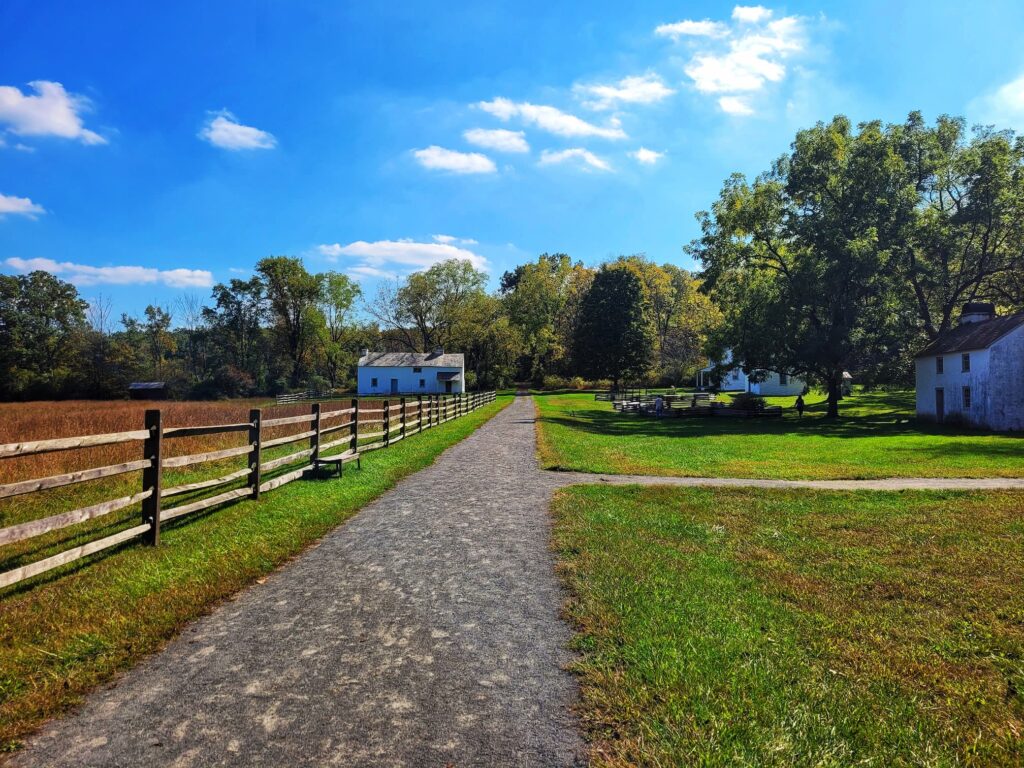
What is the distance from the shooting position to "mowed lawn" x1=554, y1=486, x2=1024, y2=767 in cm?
296

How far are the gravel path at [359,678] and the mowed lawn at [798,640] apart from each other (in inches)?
15.8

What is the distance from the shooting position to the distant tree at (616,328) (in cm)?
6247

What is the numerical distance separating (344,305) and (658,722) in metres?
79.0

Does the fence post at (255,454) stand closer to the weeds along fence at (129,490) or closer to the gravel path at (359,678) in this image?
the weeds along fence at (129,490)

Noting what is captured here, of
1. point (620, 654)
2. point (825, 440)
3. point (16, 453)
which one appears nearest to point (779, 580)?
point (620, 654)

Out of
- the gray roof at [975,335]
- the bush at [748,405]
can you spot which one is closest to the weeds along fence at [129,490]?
the bush at [748,405]

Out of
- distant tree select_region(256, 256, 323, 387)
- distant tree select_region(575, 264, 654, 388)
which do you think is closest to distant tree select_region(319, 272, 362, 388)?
distant tree select_region(256, 256, 323, 387)

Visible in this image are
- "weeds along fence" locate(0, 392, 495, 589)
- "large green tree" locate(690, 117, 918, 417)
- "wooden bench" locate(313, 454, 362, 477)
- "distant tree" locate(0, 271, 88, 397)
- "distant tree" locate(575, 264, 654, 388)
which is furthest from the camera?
"distant tree" locate(575, 264, 654, 388)

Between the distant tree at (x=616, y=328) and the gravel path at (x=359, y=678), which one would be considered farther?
the distant tree at (x=616, y=328)

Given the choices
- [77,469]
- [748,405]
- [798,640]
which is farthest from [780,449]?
[77,469]

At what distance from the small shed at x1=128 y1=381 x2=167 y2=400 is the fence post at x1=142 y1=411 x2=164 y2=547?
61986 millimetres

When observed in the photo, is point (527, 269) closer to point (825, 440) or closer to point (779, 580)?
point (825, 440)

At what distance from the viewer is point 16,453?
5.05 m

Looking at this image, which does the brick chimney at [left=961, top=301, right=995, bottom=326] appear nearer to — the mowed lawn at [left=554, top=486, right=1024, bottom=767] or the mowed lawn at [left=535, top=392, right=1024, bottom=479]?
the mowed lawn at [left=535, top=392, right=1024, bottom=479]
